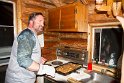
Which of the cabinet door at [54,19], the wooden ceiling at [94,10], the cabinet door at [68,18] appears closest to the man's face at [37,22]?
the cabinet door at [68,18]

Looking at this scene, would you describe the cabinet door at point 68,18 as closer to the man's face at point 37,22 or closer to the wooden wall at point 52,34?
the wooden wall at point 52,34

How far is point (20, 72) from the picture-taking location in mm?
1729

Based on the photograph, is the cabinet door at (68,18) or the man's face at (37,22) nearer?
the man's face at (37,22)

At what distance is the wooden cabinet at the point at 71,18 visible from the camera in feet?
7.31

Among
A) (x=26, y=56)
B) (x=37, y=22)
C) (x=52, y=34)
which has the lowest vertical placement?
(x=26, y=56)

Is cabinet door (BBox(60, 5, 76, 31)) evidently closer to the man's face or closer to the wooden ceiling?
the wooden ceiling

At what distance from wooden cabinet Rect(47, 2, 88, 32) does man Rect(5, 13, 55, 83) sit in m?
0.63

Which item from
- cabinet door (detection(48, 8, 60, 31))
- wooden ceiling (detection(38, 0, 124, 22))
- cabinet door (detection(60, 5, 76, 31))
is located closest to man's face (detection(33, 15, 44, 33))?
cabinet door (detection(60, 5, 76, 31))

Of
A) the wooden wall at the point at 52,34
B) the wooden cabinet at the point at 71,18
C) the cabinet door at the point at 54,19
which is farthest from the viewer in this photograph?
the cabinet door at the point at 54,19

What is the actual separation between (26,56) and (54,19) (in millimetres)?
1286

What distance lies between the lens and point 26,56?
154 cm

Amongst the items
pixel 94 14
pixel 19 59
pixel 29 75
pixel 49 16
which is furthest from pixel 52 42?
pixel 19 59

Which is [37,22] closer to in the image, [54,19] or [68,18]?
[68,18]

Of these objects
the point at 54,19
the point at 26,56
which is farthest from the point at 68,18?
the point at 26,56
